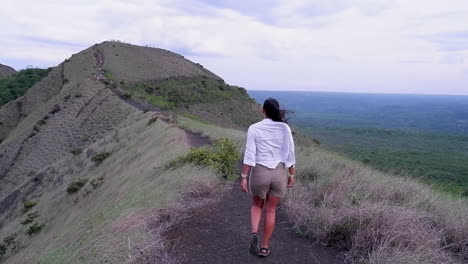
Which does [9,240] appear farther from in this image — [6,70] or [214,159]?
[6,70]

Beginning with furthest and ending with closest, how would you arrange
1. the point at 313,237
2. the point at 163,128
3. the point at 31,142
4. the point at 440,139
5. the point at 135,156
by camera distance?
the point at 440,139
the point at 31,142
the point at 163,128
the point at 135,156
the point at 313,237

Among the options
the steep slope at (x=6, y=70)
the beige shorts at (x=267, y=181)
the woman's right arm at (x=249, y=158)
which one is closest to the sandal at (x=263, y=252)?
the beige shorts at (x=267, y=181)

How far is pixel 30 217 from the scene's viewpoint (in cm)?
1736

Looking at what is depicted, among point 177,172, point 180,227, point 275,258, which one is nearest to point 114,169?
point 177,172

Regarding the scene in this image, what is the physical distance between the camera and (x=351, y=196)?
6.41m

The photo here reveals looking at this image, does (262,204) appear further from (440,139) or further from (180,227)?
(440,139)

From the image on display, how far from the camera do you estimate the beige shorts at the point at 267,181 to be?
16.5 feet

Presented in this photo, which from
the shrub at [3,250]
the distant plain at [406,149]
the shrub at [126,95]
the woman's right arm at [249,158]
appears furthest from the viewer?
the shrub at [126,95]

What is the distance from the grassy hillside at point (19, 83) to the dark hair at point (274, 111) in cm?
5983

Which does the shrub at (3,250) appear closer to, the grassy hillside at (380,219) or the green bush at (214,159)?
the green bush at (214,159)

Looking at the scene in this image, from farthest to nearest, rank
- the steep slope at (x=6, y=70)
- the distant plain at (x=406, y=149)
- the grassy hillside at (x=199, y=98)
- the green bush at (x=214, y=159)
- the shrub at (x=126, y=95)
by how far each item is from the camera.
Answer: the steep slope at (x=6, y=70) → the grassy hillside at (x=199, y=98) → the shrub at (x=126, y=95) → the distant plain at (x=406, y=149) → the green bush at (x=214, y=159)

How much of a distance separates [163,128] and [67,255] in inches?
542

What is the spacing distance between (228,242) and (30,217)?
14.4 meters

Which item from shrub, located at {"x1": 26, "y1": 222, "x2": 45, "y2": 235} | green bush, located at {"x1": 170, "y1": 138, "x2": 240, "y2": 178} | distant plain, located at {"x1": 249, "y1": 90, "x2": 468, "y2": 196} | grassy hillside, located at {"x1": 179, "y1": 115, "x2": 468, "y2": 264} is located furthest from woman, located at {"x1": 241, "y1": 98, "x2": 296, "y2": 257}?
shrub, located at {"x1": 26, "y1": 222, "x2": 45, "y2": 235}
